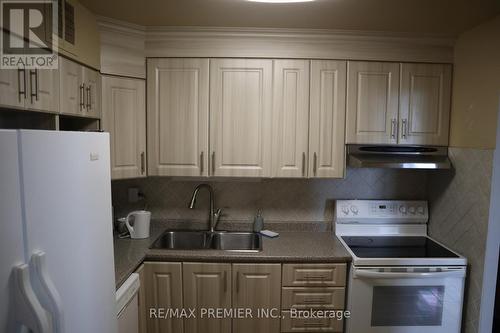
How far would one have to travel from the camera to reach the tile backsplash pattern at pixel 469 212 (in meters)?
1.79

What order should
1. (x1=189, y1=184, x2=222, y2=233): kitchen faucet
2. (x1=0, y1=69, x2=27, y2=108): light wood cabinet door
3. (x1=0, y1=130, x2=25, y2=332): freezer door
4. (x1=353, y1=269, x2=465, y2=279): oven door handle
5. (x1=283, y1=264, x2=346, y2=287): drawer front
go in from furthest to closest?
(x1=189, y1=184, x2=222, y2=233): kitchen faucet
(x1=283, y1=264, x2=346, y2=287): drawer front
(x1=353, y1=269, x2=465, y2=279): oven door handle
(x1=0, y1=69, x2=27, y2=108): light wood cabinet door
(x1=0, y1=130, x2=25, y2=332): freezer door

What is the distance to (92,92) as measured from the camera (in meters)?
1.84

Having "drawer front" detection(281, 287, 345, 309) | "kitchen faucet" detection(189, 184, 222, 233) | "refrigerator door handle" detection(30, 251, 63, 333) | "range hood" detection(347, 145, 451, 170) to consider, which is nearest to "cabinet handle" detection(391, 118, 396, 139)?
"range hood" detection(347, 145, 451, 170)

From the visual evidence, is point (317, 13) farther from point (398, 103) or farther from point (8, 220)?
point (8, 220)

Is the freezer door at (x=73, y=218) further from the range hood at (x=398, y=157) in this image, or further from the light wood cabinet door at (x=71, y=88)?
the range hood at (x=398, y=157)

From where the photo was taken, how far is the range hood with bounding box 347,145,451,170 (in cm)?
202

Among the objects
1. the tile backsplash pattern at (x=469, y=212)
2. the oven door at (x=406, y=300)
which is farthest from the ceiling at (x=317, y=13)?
the oven door at (x=406, y=300)

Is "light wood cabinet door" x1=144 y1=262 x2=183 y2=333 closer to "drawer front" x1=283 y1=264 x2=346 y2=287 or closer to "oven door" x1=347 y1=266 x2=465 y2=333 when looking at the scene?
"drawer front" x1=283 y1=264 x2=346 y2=287

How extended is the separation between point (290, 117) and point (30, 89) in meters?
1.45

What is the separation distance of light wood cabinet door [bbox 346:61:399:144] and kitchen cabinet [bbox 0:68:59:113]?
173cm

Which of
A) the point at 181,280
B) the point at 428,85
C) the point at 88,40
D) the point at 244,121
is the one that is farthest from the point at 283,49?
the point at 181,280

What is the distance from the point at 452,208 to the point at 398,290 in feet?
2.22
